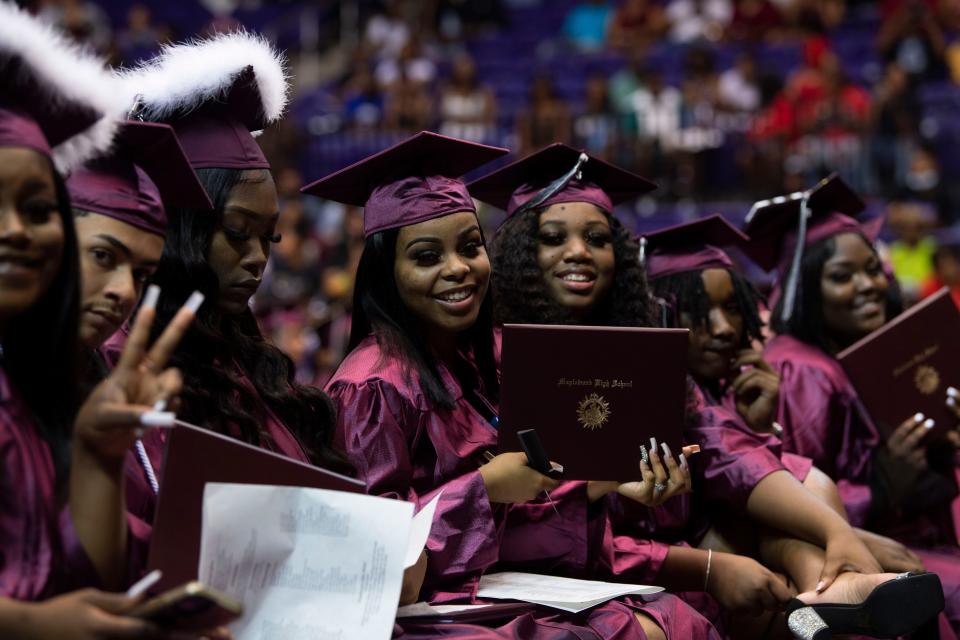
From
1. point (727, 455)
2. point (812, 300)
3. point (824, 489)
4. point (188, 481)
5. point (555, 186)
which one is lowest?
point (824, 489)

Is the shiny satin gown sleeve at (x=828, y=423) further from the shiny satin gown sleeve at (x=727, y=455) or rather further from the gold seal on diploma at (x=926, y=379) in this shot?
the shiny satin gown sleeve at (x=727, y=455)

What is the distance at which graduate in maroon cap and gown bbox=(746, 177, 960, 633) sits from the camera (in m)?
3.78

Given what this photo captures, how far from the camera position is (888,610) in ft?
9.34

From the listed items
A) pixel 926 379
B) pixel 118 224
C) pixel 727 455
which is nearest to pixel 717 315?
pixel 727 455

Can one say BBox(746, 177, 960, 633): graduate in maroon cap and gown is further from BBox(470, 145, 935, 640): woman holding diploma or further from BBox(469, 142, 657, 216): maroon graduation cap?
BBox(469, 142, 657, 216): maroon graduation cap

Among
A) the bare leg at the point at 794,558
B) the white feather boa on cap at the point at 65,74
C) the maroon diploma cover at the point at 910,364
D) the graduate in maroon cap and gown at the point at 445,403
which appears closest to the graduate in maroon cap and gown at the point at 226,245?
the graduate in maroon cap and gown at the point at 445,403

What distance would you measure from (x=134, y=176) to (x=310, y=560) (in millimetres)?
780

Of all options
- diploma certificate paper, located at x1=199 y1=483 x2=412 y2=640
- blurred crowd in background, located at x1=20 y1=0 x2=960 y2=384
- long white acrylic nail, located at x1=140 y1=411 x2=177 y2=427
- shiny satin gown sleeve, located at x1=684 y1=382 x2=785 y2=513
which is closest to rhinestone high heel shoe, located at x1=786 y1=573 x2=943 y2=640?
shiny satin gown sleeve, located at x1=684 y1=382 x2=785 y2=513

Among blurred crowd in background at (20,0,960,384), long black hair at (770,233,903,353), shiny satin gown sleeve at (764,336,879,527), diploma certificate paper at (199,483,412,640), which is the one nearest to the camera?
diploma certificate paper at (199,483,412,640)

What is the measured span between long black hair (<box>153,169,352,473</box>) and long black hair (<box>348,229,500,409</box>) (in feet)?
0.94

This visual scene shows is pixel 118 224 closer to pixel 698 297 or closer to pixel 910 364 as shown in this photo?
pixel 698 297

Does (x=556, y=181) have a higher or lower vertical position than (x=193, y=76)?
lower

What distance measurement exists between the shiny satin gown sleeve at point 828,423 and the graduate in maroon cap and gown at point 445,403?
3.53 ft

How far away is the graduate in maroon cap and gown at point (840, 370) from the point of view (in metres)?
3.78
